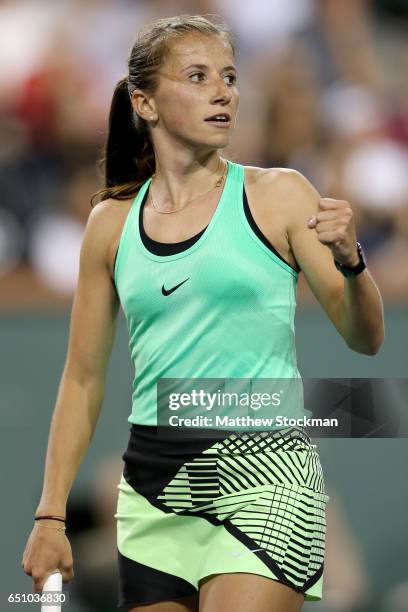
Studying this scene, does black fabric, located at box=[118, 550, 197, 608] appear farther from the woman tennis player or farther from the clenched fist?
the clenched fist

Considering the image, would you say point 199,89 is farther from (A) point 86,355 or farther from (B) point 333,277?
(A) point 86,355

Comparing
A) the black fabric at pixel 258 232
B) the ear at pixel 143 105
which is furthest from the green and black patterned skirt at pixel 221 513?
the ear at pixel 143 105

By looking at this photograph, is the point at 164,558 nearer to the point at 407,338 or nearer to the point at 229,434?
the point at 229,434

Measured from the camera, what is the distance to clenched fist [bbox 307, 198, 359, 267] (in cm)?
244

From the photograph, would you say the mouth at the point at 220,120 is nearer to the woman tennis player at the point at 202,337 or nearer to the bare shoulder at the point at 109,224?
the woman tennis player at the point at 202,337

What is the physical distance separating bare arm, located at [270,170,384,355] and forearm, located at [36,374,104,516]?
701 mm

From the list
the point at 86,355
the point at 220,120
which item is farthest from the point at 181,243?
the point at 86,355

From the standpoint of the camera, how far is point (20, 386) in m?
5.09

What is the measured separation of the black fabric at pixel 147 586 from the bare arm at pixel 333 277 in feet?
2.31

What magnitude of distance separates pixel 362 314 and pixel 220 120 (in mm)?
636

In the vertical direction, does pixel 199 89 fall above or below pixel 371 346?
above

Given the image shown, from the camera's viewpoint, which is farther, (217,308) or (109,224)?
(109,224)

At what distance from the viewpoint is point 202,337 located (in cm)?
282

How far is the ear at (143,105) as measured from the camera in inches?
123
